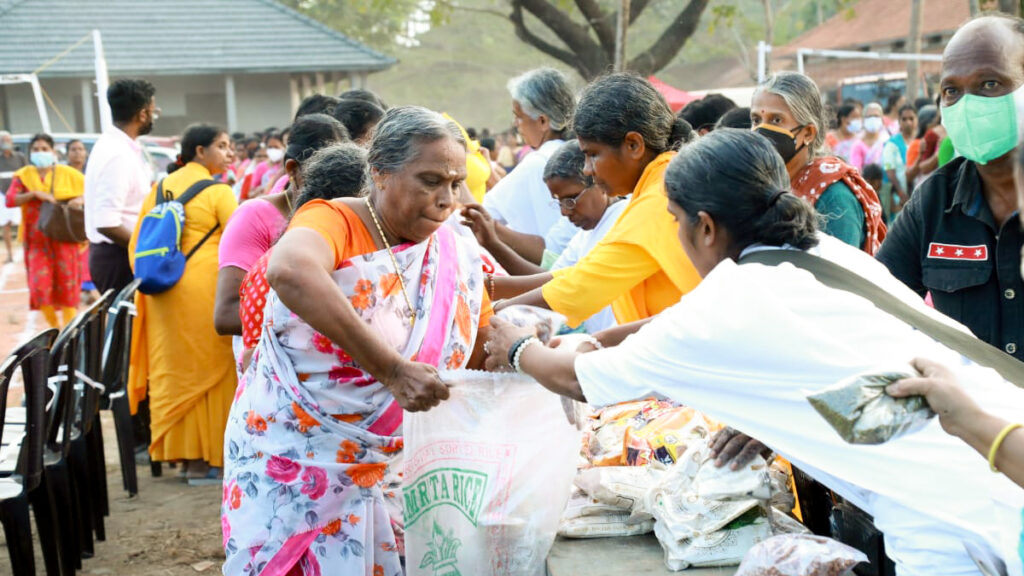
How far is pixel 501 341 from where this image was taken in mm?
2689

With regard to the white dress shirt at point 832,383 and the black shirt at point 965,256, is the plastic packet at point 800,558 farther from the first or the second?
the black shirt at point 965,256

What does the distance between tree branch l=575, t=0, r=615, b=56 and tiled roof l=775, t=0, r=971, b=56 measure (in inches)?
507

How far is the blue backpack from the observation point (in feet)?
18.6

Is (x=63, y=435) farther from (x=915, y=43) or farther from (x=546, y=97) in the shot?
(x=915, y=43)

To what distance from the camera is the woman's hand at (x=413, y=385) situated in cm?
255

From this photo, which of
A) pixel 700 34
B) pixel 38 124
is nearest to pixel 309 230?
pixel 38 124

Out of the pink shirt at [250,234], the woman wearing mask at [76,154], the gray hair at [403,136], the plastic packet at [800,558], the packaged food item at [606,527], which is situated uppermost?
the gray hair at [403,136]

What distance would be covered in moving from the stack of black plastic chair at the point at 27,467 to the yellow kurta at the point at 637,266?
2.19 meters

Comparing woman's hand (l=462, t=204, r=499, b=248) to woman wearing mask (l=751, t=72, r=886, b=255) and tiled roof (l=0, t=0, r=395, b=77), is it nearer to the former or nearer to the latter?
woman wearing mask (l=751, t=72, r=886, b=255)

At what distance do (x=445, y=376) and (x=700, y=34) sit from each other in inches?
2075

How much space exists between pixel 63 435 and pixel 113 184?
2.38 m

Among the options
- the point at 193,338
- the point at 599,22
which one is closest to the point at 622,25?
the point at 599,22

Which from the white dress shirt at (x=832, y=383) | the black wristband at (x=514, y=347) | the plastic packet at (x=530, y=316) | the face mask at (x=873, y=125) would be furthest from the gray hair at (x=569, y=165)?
the face mask at (x=873, y=125)

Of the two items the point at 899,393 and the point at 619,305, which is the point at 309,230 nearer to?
the point at 619,305
